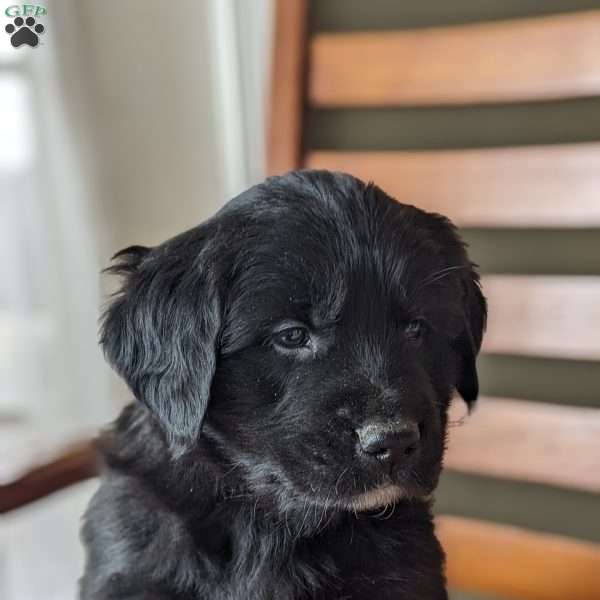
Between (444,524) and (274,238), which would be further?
(444,524)

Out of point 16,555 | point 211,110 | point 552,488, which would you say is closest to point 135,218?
point 211,110

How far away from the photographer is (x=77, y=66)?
60.7 inches

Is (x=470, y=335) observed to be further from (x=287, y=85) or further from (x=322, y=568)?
(x=287, y=85)

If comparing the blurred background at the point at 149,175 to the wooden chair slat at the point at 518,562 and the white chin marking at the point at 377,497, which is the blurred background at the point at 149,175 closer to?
the wooden chair slat at the point at 518,562

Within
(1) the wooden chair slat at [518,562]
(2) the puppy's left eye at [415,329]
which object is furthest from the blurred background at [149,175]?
(2) the puppy's left eye at [415,329]

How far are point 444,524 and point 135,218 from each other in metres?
0.90

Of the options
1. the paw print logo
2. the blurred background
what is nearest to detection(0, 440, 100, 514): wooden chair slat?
the blurred background

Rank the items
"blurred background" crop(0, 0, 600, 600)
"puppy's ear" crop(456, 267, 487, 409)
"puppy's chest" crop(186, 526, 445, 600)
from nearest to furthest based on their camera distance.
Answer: "puppy's chest" crop(186, 526, 445, 600)
"puppy's ear" crop(456, 267, 487, 409)
"blurred background" crop(0, 0, 600, 600)

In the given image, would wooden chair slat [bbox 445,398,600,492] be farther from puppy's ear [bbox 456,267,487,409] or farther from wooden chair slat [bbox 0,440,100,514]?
wooden chair slat [bbox 0,440,100,514]

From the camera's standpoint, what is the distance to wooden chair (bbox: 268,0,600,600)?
1.55 m

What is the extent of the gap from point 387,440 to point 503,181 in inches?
34.9

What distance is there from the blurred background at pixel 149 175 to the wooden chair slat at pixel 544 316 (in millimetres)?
20

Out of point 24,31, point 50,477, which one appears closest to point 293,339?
point 50,477

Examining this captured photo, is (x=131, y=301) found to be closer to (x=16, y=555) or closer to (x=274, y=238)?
(x=274, y=238)
